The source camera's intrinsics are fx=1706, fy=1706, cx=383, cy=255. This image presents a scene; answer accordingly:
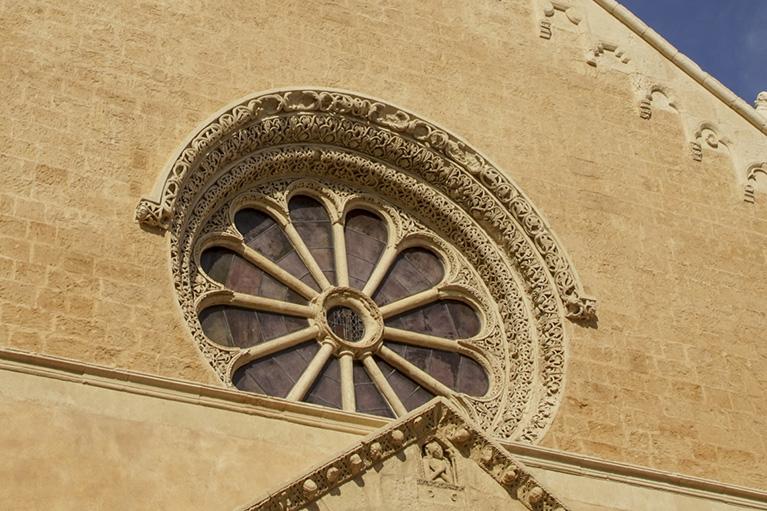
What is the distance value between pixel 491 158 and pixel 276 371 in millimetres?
2760

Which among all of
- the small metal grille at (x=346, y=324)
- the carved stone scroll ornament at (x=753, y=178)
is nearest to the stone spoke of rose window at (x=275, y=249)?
the small metal grille at (x=346, y=324)

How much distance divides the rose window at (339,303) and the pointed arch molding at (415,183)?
0.63 feet

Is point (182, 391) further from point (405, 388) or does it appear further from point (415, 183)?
point (415, 183)

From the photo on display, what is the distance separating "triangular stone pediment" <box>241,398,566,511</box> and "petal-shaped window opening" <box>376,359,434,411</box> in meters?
2.08

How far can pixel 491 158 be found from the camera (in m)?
13.9

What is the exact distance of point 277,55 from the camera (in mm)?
13531

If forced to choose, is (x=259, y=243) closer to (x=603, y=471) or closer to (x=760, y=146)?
(x=603, y=471)

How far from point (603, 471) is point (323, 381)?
2156mm

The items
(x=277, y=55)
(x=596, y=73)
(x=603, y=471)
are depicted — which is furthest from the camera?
(x=596, y=73)

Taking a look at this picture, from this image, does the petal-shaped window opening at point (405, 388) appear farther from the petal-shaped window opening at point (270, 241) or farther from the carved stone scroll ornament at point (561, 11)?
the carved stone scroll ornament at point (561, 11)

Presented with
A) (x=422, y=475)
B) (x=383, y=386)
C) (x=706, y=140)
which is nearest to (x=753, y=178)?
(x=706, y=140)

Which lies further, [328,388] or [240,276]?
[240,276]

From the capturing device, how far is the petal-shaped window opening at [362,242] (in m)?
13.3

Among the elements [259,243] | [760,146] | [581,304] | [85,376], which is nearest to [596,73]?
[760,146]
